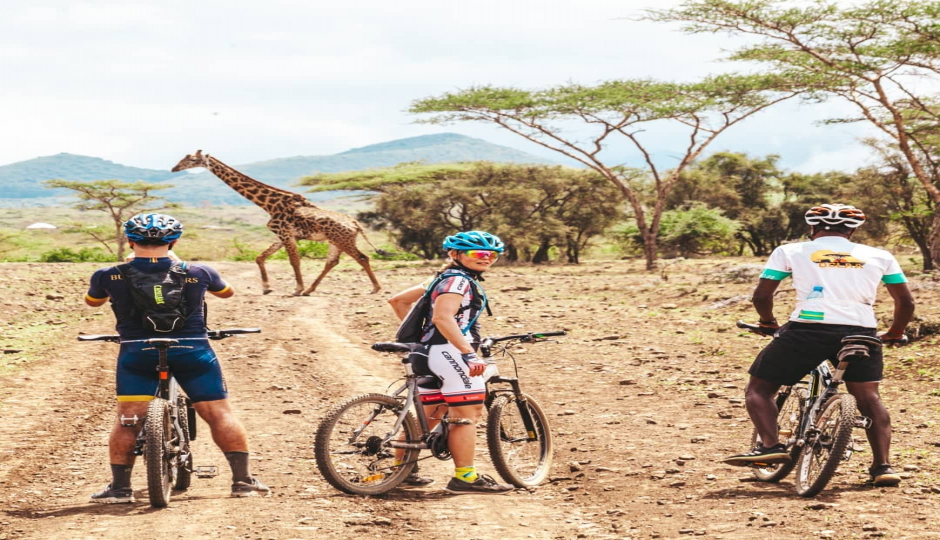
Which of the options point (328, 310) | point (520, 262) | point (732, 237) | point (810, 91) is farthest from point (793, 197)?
point (328, 310)

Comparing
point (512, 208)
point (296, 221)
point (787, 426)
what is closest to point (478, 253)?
point (787, 426)

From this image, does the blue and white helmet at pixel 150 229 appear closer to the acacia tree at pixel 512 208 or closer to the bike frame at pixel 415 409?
the bike frame at pixel 415 409

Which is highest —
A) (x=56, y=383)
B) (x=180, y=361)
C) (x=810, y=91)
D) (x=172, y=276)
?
(x=810, y=91)

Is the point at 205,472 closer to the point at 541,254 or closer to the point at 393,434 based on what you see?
the point at 393,434

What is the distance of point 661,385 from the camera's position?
10164 millimetres

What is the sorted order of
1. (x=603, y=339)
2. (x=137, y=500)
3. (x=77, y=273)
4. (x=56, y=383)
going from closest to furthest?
1. (x=137, y=500)
2. (x=56, y=383)
3. (x=603, y=339)
4. (x=77, y=273)

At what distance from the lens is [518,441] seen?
6.41 m

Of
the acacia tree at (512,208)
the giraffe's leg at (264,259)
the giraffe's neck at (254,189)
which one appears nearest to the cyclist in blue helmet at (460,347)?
the giraffe's leg at (264,259)

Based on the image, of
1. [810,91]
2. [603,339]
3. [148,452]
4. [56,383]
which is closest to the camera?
[148,452]

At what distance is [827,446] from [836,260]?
→ 108 cm

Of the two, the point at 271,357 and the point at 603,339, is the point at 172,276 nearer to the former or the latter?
the point at 271,357

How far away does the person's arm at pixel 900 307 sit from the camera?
5.81 m

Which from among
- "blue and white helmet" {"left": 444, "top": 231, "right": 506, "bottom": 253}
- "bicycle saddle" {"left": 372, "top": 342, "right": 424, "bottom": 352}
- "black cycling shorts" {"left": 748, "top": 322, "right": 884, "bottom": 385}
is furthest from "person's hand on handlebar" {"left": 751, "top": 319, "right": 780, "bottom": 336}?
"bicycle saddle" {"left": 372, "top": 342, "right": 424, "bottom": 352}

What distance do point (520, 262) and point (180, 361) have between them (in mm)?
30753
